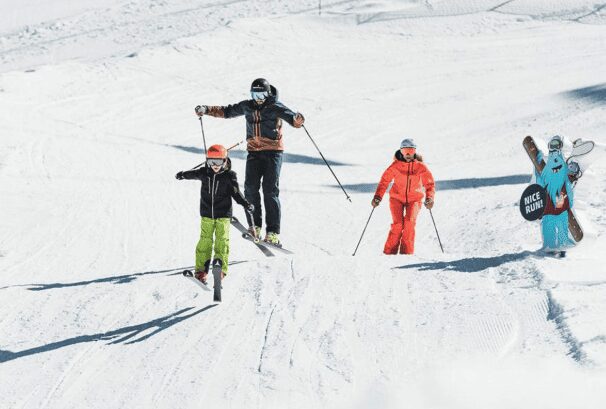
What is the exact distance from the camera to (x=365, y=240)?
1264 centimetres

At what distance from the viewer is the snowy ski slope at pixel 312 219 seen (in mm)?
6246

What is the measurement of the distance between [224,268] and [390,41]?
21.3 meters

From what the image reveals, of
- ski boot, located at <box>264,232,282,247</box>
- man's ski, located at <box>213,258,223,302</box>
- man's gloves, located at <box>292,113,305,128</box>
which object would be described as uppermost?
man's gloves, located at <box>292,113,305,128</box>

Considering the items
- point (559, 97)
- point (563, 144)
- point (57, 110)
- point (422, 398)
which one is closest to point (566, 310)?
point (422, 398)

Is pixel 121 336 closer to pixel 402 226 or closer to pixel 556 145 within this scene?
pixel 402 226

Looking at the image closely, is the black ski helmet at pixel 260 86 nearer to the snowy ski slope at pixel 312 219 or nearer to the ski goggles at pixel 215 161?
the ski goggles at pixel 215 161

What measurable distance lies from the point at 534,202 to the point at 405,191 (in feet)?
5.46

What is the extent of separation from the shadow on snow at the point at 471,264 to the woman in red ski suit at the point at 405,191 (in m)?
1.30

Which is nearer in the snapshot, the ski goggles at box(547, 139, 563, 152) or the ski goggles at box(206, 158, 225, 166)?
the ski goggles at box(206, 158, 225, 166)

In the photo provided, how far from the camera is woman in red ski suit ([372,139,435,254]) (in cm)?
1016

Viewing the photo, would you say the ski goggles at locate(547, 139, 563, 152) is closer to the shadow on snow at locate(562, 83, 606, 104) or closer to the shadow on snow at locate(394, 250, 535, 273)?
the shadow on snow at locate(394, 250, 535, 273)

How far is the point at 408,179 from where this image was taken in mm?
10281

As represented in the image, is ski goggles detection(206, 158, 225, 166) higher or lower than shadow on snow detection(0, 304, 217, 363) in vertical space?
higher

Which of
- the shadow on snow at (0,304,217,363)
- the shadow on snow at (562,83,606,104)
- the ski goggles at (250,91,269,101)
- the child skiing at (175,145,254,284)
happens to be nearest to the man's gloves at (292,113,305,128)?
the ski goggles at (250,91,269,101)
